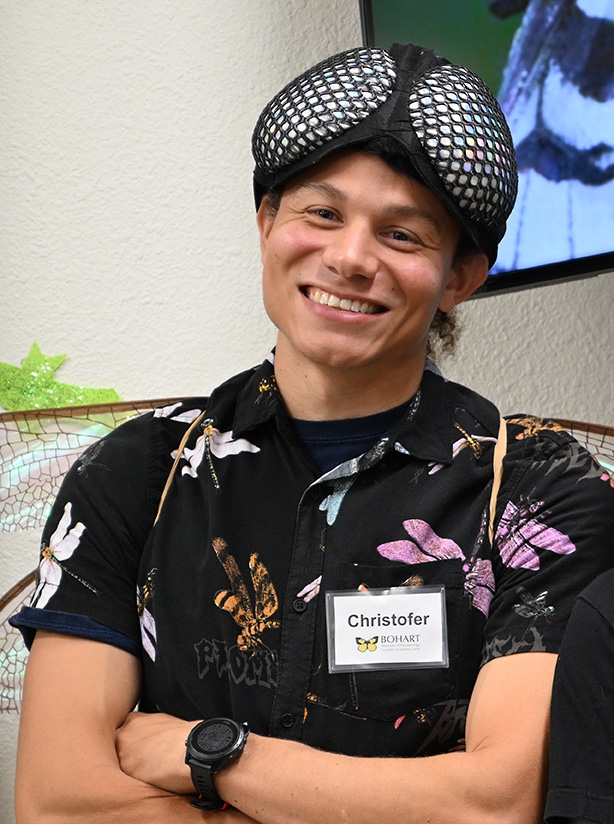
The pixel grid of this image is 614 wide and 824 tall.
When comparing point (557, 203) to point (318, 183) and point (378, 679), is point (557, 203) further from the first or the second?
point (378, 679)

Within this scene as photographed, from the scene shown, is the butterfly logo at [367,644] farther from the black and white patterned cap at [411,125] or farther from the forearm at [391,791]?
the black and white patterned cap at [411,125]

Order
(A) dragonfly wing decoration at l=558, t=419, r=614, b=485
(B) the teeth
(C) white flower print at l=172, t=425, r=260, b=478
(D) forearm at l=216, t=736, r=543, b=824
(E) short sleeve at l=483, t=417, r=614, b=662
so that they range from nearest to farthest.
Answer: (D) forearm at l=216, t=736, r=543, b=824 < (E) short sleeve at l=483, t=417, r=614, b=662 < (B) the teeth < (C) white flower print at l=172, t=425, r=260, b=478 < (A) dragonfly wing decoration at l=558, t=419, r=614, b=485

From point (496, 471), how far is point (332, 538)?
9.4 inches

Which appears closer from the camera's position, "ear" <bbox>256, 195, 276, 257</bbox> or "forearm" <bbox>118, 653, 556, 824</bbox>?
"forearm" <bbox>118, 653, 556, 824</bbox>

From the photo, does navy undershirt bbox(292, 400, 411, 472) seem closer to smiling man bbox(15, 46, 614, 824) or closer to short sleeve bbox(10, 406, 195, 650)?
smiling man bbox(15, 46, 614, 824)

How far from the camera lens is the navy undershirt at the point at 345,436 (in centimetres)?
156

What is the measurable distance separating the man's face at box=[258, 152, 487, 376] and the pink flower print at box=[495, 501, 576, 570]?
10.9 inches

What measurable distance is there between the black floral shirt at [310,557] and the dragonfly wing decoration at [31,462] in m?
0.29

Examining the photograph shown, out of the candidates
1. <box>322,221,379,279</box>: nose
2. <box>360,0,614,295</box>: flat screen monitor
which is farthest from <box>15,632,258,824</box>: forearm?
<box>360,0,614,295</box>: flat screen monitor

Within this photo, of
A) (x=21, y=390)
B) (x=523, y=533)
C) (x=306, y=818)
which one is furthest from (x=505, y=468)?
(x=21, y=390)

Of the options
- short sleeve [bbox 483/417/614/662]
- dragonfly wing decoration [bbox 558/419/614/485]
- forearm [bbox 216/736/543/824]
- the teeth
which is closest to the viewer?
forearm [bbox 216/736/543/824]

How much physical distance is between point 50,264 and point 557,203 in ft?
3.63

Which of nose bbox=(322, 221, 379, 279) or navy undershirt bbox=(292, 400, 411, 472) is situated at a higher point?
nose bbox=(322, 221, 379, 279)

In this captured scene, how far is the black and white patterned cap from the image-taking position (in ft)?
4.76
